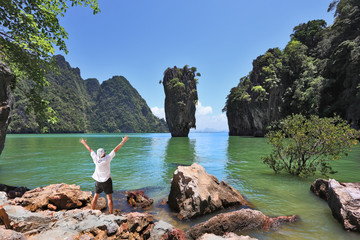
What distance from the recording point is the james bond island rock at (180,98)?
59281mm

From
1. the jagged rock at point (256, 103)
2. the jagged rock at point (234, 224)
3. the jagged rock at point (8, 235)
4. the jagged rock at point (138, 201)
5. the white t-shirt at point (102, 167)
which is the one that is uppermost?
the jagged rock at point (256, 103)

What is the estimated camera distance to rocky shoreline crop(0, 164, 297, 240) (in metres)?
3.49

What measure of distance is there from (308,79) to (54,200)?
4816 centimetres

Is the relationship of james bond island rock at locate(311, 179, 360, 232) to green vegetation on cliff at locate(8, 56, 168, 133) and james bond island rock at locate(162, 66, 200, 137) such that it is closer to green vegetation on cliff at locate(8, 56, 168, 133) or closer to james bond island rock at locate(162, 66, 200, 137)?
james bond island rock at locate(162, 66, 200, 137)

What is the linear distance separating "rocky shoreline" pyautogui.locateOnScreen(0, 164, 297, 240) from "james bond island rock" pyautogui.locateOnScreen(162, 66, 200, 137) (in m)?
52.9

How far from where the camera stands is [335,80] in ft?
105

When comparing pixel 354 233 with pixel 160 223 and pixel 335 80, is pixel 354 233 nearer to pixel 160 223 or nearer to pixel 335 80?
pixel 160 223

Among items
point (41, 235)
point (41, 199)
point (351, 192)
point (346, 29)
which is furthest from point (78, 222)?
point (346, 29)

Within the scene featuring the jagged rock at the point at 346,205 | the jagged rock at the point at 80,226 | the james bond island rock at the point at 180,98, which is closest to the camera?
the jagged rock at the point at 80,226

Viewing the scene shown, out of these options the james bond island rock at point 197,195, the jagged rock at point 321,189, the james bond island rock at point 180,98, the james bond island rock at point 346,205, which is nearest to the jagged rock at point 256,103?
A: the james bond island rock at point 180,98

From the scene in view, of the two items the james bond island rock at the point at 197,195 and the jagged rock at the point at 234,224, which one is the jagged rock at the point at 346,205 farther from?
the james bond island rock at the point at 197,195

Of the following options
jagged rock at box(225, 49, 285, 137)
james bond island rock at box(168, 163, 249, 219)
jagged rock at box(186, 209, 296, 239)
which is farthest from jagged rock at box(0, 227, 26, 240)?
jagged rock at box(225, 49, 285, 137)

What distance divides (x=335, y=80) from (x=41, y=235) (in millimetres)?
42353

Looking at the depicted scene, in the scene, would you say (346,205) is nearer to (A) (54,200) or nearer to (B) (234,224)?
(B) (234,224)
